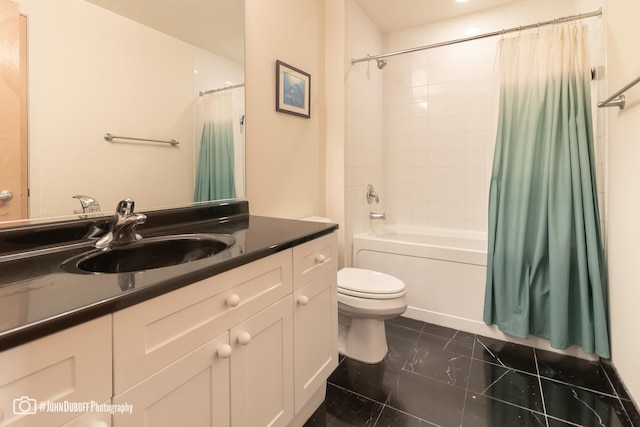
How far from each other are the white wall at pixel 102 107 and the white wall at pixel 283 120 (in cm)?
41

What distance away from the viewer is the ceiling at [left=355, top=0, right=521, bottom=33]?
2529 millimetres

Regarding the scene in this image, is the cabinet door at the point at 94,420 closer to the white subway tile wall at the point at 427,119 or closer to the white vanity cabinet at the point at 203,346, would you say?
the white vanity cabinet at the point at 203,346

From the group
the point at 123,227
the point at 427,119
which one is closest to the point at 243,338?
the point at 123,227

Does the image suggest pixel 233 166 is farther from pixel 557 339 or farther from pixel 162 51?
pixel 557 339

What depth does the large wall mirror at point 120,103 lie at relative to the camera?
968mm

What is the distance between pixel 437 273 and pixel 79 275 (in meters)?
2.08

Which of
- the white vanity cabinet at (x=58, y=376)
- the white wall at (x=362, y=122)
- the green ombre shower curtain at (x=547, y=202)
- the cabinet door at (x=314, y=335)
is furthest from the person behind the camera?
the white wall at (x=362, y=122)

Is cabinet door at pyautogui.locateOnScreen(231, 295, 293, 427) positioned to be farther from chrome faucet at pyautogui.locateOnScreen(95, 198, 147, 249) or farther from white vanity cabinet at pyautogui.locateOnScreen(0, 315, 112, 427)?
chrome faucet at pyautogui.locateOnScreen(95, 198, 147, 249)

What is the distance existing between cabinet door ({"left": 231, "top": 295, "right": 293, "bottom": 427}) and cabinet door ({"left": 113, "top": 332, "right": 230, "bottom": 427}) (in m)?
0.04

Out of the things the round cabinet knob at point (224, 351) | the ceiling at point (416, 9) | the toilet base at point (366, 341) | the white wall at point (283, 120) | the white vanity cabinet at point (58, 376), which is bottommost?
the toilet base at point (366, 341)

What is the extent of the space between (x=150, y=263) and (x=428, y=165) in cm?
253

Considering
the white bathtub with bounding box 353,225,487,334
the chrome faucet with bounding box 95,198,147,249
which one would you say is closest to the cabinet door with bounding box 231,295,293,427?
the chrome faucet with bounding box 95,198,147,249

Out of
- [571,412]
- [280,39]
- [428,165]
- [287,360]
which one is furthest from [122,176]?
[428,165]

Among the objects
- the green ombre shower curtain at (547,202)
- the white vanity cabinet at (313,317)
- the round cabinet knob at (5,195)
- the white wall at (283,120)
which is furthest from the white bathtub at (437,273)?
the round cabinet knob at (5,195)
